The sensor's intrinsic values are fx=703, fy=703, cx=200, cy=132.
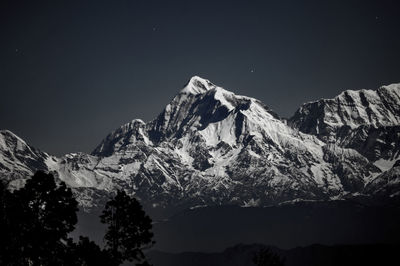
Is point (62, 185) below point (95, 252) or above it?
above

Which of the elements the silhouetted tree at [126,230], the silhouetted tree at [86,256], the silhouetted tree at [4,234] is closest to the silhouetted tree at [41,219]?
the silhouetted tree at [4,234]

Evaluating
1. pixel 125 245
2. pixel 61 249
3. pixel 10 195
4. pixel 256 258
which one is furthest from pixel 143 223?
pixel 256 258

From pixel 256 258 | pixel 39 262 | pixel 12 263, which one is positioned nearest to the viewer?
pixel 12 263

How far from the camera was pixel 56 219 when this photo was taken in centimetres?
6100

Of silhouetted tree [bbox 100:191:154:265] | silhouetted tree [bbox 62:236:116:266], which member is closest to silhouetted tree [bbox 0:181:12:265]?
silhouetted tree [bbox 62:236:116:266]

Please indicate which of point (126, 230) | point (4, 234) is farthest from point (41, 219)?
point (126, 230)

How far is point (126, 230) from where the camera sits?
62.3m

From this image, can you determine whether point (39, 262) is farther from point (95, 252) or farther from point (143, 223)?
point (143, 223)

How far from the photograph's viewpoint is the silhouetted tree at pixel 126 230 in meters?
61.5

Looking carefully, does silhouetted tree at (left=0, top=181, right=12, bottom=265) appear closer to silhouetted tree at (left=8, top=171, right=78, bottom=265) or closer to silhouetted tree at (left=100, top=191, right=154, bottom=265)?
silhouetted tree at (left=8, top=171, right=78, bottom=265)

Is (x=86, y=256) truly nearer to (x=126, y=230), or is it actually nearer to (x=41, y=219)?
(x=126, y=230)

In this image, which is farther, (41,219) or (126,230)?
(126,230)

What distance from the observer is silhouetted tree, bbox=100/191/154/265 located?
202 ft

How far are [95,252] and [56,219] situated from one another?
4450 millimetres
